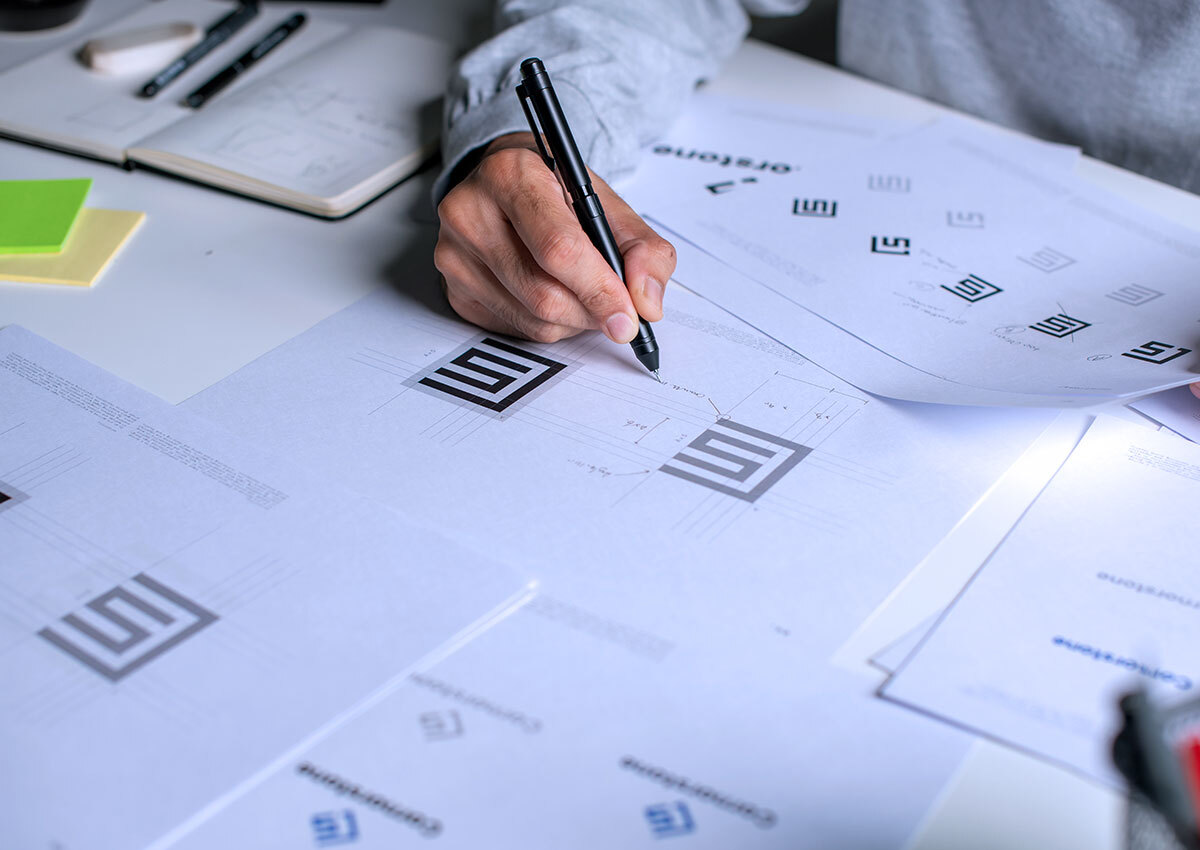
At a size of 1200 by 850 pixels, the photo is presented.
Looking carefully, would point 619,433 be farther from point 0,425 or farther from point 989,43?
point 989,43

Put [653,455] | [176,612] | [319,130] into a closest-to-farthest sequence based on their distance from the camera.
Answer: [176,612]
[653,455]
[319,130]

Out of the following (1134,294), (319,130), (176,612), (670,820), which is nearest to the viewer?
(670,820)

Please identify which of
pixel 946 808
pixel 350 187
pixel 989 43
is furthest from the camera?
pixel 989 43

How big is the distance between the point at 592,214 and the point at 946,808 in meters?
0.45

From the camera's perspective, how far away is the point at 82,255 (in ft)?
2.90

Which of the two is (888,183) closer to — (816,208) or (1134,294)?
(816,208)

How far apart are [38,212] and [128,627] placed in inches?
21.0

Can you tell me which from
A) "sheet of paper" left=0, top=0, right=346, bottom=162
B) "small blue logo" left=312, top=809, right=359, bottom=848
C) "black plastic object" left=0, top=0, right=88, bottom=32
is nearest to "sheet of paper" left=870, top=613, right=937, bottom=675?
"small blue logo" left=312, top=809, right=359, bottom=848

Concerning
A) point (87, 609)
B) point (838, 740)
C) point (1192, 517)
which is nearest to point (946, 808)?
point (838, 740)

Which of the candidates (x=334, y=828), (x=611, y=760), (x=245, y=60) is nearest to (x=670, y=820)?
(x=611, y=760)

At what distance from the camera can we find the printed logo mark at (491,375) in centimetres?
72

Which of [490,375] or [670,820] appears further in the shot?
[490,375]

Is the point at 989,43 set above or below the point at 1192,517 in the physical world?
above

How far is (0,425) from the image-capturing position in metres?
0.69
